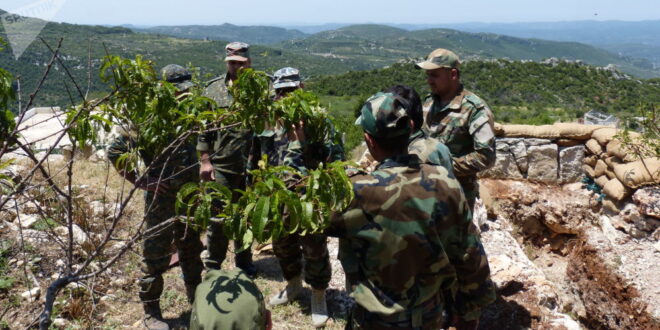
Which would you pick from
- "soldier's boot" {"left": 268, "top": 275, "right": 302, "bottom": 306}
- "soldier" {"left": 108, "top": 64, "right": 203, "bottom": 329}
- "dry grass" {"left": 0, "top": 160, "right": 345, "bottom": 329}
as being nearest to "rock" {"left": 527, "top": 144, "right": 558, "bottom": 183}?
"dry grass" {"left": 0, "top": 160, "right": 345, "bottom": 329}

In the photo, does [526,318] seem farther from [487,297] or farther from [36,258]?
[36,258]

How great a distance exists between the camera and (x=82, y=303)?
10.8 ft

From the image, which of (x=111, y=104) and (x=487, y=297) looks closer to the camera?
(x=111, y=104)

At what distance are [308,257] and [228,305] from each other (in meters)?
1.55

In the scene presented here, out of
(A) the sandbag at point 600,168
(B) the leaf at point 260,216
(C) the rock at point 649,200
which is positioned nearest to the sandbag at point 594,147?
→ (A) the sandbag at point 600,168

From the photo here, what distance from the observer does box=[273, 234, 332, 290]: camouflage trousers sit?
3191mm

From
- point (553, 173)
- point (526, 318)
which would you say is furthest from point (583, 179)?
point (526, 318)

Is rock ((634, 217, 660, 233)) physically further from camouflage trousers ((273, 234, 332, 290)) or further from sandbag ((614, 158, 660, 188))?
camouflage trousers ((273, 234, 332, 290))

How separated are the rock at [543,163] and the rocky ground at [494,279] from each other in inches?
41.7

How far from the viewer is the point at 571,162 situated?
6.32 metres

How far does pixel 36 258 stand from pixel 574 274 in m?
4.71

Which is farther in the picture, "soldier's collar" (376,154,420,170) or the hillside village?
the hillside village

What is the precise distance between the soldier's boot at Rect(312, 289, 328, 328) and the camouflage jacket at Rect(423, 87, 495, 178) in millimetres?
1318

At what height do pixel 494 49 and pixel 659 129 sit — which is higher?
pixel 659 129
